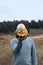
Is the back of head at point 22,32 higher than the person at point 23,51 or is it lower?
higher

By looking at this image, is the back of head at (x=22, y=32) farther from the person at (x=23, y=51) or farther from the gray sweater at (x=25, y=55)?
the gray sweater at (x=25, y=55)

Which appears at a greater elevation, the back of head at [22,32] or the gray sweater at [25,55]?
the back of head at [22,32]

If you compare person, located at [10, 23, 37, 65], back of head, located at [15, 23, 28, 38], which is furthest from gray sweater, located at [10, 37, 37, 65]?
back of head, located at [15, 23, 28, 38]

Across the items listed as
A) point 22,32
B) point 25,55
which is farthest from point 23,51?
point 22,32

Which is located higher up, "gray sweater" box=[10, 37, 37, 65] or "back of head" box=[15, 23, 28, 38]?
"back of head" box=[15, 23, 28, 38]

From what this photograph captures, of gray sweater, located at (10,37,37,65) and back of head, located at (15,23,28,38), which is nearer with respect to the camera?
back of head, located at (15,23,28,38)

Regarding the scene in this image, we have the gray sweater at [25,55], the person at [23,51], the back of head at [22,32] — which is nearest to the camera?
the back of head at [22,32]

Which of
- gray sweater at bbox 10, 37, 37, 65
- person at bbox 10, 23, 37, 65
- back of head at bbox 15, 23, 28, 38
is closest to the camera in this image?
back of head at bbox 15, 23, 28, 38

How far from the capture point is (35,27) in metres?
82.4

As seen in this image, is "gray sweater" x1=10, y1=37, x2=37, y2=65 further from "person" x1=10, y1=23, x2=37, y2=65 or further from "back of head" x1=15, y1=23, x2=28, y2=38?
"back of head" x1=15, y1=23, x2=28, y2=38

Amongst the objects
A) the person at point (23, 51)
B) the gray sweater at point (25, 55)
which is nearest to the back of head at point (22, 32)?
the person at point (23, 51)

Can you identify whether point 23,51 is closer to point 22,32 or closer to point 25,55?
point 25,55

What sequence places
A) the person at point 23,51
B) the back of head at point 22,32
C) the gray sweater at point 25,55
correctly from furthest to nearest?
the gray sweater at point 25,55 < the person at point 23,51 < the back of head at point 22,32

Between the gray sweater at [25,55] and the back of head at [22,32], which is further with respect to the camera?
the gray sweater at [25,55]
